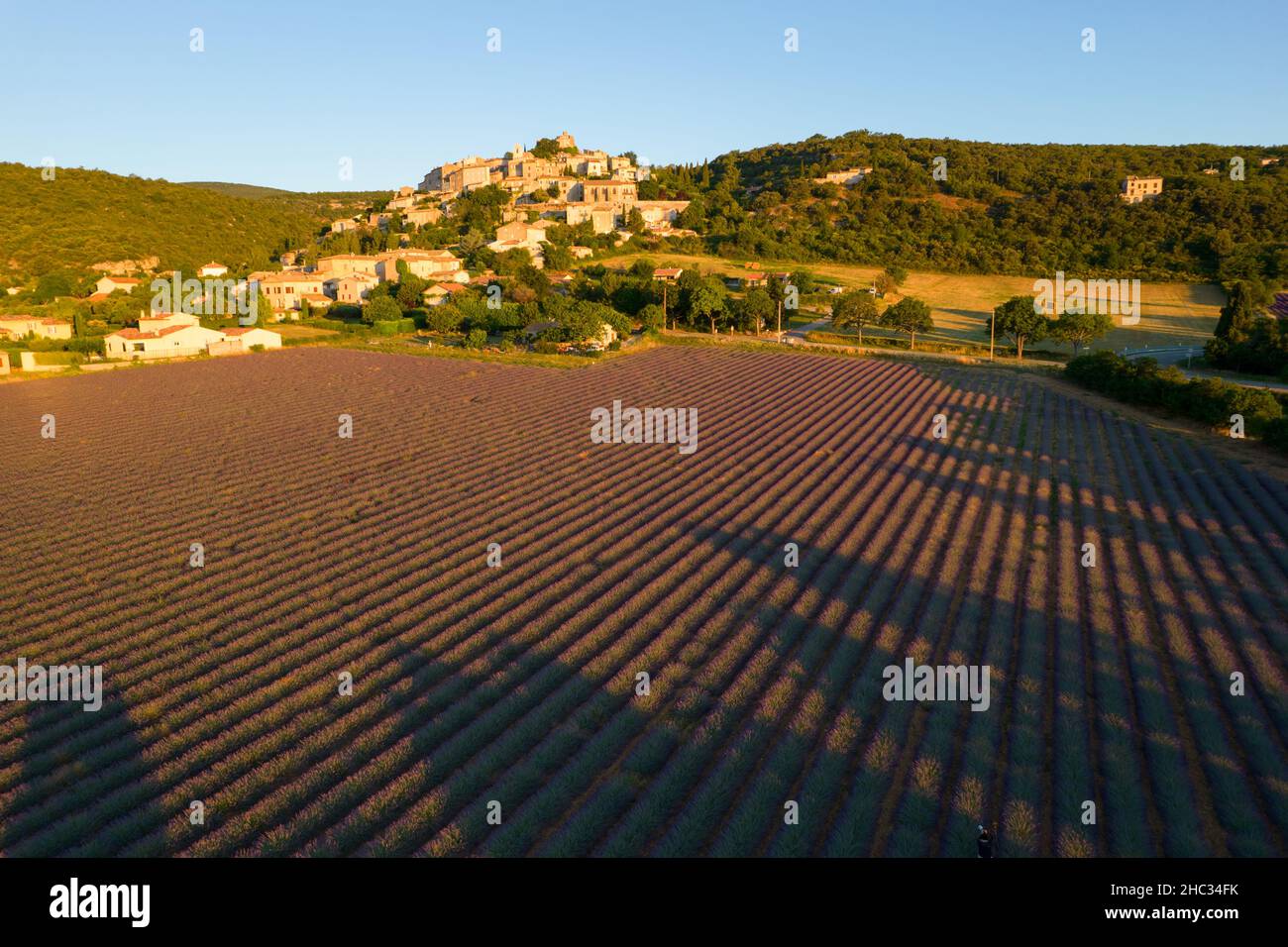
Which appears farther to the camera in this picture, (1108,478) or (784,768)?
(1108,478)

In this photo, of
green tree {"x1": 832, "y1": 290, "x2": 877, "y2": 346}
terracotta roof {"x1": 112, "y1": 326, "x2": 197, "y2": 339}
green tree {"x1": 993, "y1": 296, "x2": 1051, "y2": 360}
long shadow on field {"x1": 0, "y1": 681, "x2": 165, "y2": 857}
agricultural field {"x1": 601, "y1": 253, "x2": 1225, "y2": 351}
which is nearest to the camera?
long shadow on field {"x1": 0, "y1": 681, "x2": 165, "y2": 857}

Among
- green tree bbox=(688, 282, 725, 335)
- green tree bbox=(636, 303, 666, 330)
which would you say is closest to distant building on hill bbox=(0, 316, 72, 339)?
green tree bbox=(636, 303, 666, 330)

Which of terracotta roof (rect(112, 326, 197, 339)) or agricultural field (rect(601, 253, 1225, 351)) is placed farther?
agricultural field (rect(601, 253, 1225, 351))

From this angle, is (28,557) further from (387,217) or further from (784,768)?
(387,217)

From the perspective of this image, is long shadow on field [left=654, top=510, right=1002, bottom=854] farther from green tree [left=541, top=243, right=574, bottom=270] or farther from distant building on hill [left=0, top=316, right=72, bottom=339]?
green tree [left=541, top=243, right=574, bottom=270]

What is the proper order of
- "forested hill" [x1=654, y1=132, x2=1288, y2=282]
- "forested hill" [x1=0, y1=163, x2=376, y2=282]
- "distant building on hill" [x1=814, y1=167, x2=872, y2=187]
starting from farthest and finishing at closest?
"distant building on hill" [x1=814, y1=167, x2=872, y2=187]
"forested hill" [x1=0, y1=163, x2=376, y2=282]
"forested hill" [x1=654, y1=132, x2=1288, y2=282]
